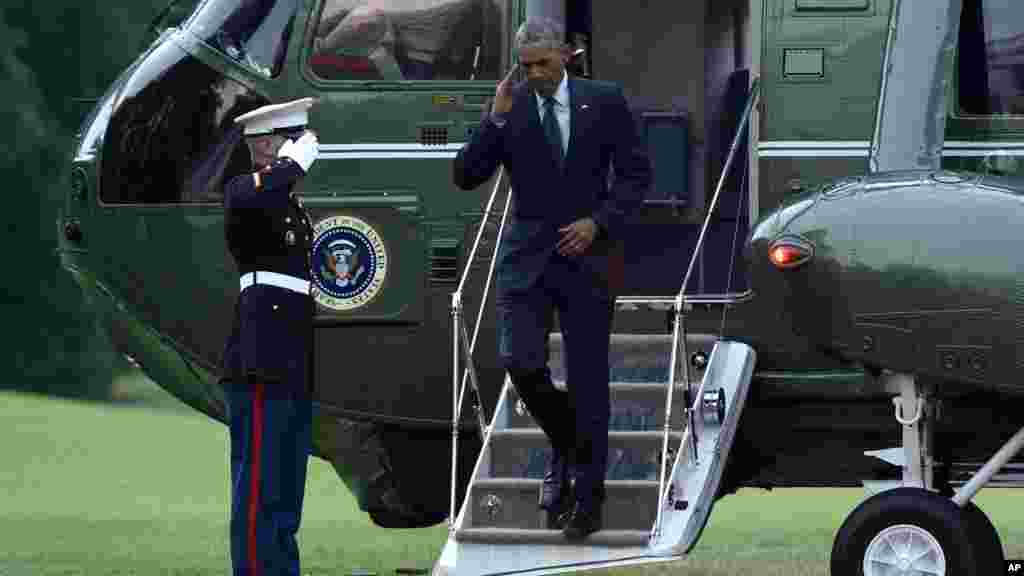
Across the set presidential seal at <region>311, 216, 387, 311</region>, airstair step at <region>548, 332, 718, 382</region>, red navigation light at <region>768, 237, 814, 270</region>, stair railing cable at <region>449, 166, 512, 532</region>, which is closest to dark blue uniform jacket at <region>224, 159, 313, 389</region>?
stair railing cable at <region>449, 166, 512, 532</region>

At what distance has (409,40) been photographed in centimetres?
962

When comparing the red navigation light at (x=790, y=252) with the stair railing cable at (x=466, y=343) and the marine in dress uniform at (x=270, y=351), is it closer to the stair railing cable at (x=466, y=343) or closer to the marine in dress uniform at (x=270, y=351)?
the stair railing cable at (x=466, y=343)

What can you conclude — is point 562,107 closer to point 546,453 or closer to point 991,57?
point 546,453

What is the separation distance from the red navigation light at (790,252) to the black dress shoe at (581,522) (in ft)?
3.52

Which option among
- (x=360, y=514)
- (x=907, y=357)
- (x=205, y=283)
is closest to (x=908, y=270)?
(x=907, y=357)

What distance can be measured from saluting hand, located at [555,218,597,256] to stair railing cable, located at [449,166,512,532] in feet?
1.54

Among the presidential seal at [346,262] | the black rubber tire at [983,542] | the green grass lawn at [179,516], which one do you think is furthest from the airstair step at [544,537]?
the green grass lawn at [179,516]

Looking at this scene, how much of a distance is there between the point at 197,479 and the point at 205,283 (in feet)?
30.4

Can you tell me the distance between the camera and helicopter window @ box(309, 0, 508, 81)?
955 cm

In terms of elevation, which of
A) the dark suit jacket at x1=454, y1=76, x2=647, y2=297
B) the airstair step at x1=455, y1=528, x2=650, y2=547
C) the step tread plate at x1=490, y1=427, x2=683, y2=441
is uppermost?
the dark suit jacket at x1=454, y1=76, x2=647, y2=297

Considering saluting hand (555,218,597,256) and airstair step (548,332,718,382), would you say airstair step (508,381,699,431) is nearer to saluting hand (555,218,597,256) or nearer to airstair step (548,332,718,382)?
airstair step (548,332,718,382)

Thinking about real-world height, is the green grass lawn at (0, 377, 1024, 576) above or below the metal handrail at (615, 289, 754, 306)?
below

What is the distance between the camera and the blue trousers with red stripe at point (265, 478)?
26.6 ft

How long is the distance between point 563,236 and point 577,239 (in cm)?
7
